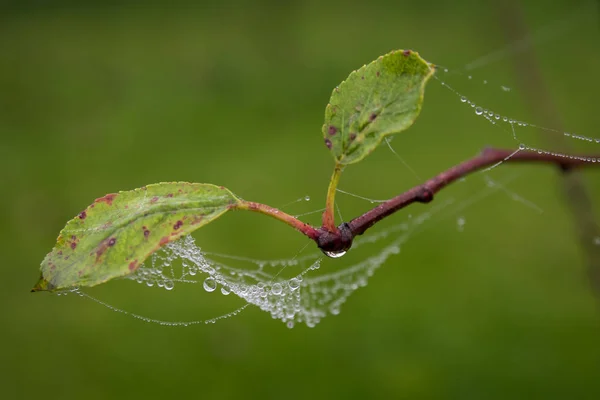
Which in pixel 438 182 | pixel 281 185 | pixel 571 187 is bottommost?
pixel 281 185

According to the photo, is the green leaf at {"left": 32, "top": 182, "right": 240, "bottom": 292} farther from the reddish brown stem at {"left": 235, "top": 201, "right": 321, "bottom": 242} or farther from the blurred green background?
the blurred green background

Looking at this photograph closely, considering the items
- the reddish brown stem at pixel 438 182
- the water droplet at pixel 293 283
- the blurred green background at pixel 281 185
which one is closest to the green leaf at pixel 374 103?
the reddish brown stem at pixel 438 182

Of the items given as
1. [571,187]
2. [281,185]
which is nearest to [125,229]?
[571,187]

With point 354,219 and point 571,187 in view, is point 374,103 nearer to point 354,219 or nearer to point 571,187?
point 354,219

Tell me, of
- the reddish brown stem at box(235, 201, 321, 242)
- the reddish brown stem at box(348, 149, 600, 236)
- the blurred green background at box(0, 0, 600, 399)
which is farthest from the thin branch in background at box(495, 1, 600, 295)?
the reddish brown stem at box(235, 201, 321, 242)

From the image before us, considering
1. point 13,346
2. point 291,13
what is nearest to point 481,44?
point 291,13

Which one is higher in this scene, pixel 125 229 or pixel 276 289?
pixel 125 229
